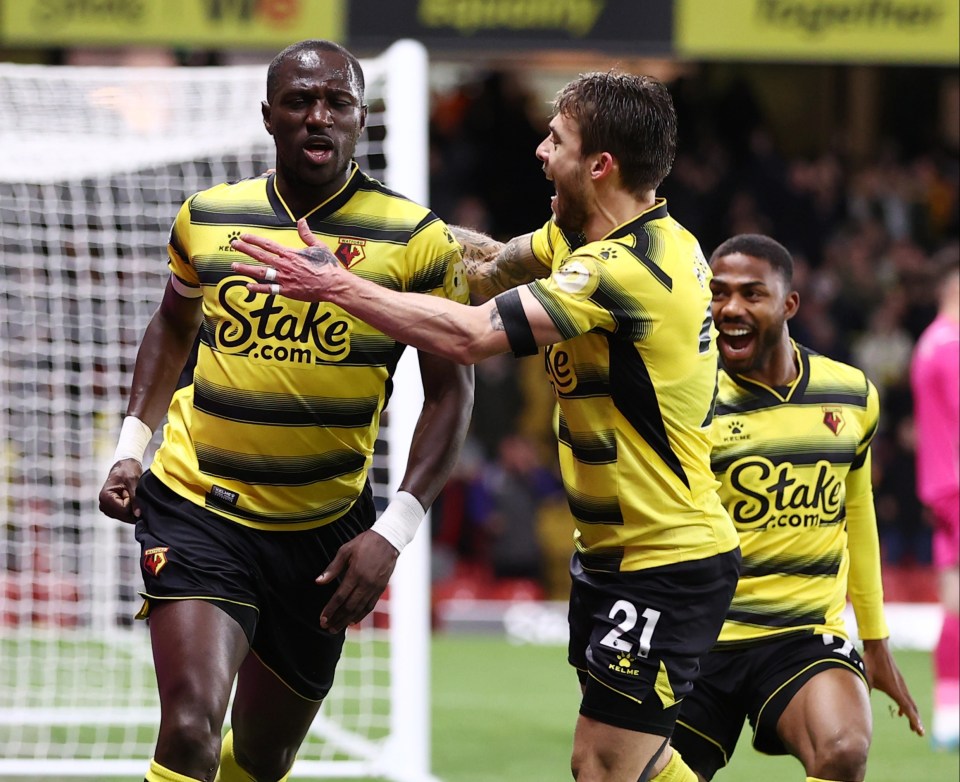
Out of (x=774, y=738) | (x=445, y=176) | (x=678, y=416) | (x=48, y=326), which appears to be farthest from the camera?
(x=445, y=176)

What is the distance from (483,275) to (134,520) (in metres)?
1.26

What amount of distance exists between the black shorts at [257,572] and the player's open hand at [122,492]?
3 centimetres

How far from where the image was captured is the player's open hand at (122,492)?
443 centimetres

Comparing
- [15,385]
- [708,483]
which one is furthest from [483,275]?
[15,385]

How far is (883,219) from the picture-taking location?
693 inches

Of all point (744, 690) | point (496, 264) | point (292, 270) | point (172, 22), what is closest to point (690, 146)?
point (172, 22)

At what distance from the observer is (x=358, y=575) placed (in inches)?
163

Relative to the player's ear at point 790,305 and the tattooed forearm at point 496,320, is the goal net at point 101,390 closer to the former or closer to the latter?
the player's ear at point 790,305

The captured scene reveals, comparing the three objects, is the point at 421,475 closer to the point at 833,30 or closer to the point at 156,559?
the point at 156,559

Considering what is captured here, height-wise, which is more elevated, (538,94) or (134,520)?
(538,94)

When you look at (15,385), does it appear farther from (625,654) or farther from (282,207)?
(625,654)

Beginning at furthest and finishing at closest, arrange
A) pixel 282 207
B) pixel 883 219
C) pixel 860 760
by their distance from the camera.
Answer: pixel 883 219
pixel 860 760
pixel 282 207

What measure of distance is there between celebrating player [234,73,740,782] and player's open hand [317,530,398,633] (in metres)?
0.54

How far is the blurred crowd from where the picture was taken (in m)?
14.8
